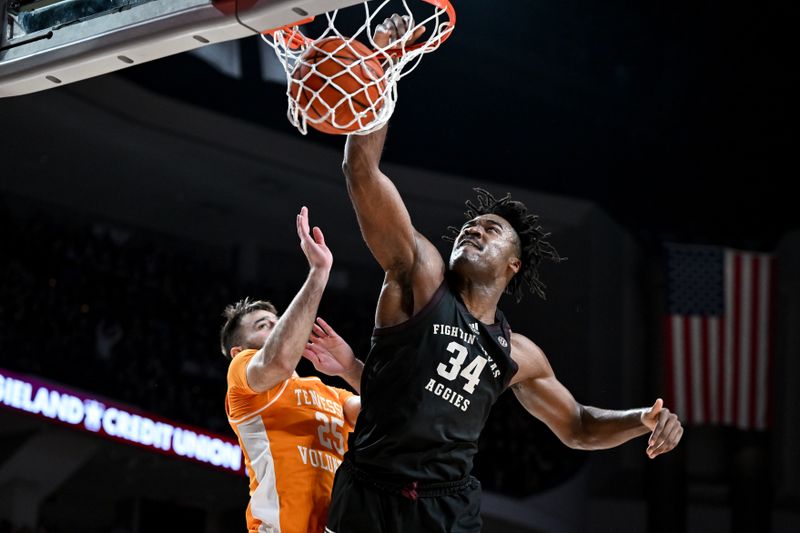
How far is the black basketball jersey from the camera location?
10.1 feet

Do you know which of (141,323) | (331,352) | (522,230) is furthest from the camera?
(141,323)

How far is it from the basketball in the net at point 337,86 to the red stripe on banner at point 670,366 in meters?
8.28

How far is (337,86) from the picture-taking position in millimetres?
2795

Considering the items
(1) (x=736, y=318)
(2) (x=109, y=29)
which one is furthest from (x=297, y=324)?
(1) (x=736, y=318)

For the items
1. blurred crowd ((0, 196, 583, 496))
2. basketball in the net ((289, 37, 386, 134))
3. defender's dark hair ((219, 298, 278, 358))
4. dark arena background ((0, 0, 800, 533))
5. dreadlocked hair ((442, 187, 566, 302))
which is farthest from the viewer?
dark arena background ((0, 0, 800, 533))

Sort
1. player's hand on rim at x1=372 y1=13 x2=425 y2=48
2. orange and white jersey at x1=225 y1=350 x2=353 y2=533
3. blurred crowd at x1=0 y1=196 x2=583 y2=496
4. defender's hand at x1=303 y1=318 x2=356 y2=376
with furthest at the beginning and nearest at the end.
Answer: blurred crowd at x1=0 y1=196 x2=583 y2=496
defender's hand at x1=303 y1=318 x2=356 y2=376
orange and white jersey at x1=225 y1=350 x2=353 y2=533
player's hand on rim at x1=372 y1=13 x2=425 y2=48

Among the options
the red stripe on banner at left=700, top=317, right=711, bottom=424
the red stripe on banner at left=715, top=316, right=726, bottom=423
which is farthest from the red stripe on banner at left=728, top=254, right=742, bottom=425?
the red stripe on banner at left=700, top=317, right=711, bottom=424

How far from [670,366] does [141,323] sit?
5731 mm

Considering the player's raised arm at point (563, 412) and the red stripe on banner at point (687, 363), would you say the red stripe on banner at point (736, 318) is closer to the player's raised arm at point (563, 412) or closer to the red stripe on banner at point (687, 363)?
the red stripe on banner at point (687, 363)

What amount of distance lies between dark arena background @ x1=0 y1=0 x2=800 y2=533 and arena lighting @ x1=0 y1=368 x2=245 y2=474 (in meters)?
0.03

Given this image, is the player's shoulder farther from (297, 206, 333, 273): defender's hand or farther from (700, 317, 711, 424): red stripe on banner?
(700, 317, 711, 424): red stripe on banner

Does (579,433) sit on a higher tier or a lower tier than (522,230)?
lower

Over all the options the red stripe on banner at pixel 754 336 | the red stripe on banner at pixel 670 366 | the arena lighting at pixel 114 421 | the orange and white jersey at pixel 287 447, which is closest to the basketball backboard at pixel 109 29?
the orange and white jersey at pixel 287 447

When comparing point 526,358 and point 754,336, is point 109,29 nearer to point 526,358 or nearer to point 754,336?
point 526,358
